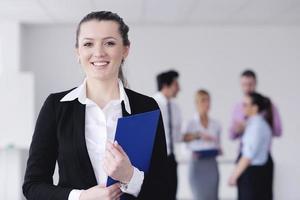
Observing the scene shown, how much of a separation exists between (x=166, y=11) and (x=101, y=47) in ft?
16.3

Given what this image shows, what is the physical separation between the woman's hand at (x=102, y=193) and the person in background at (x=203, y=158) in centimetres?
363

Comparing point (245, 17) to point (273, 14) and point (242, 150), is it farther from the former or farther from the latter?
point (242, 150)

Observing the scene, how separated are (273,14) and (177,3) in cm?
145

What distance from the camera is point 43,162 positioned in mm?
1055

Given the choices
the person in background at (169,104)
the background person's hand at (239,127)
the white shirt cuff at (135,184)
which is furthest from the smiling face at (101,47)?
the background person's hand at (239,127)

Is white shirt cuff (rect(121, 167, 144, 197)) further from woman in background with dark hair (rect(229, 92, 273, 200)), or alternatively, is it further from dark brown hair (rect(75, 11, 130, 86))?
woman in background with dark hair (rect(229, 92, 273, 200))

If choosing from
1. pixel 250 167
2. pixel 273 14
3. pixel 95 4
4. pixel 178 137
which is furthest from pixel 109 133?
pixel 273 14

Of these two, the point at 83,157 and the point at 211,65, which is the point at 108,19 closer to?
the point at 83,157

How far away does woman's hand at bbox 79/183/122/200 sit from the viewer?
3.26 feet

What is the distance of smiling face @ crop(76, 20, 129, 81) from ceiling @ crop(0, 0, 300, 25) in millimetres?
4280

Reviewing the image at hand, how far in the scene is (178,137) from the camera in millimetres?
4820

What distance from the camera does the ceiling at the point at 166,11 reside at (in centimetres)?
543

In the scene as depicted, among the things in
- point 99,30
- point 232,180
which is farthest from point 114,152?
point 232,180

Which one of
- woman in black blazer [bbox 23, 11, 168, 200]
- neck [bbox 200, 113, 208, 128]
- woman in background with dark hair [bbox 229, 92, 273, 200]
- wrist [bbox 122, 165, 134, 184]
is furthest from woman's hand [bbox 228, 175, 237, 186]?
wrist [bbox 122, 165, 134, 184]
